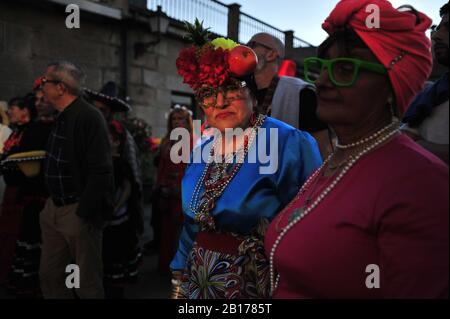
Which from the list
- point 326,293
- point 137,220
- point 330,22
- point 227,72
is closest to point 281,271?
point 326,293

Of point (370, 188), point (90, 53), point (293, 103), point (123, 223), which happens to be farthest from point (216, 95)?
point (90, 53)

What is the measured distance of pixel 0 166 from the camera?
4227 mm

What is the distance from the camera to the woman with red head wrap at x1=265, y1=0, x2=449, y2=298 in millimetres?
917

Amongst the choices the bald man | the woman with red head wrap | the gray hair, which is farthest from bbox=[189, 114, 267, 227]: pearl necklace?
the gray hair

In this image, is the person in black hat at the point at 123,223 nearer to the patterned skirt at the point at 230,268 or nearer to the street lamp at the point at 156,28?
the patterned skirt at the point at 230,268

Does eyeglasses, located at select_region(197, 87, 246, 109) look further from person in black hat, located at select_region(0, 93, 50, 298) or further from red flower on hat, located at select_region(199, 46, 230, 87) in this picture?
person in black hat, located at select_region(0, 93, 50, 298)

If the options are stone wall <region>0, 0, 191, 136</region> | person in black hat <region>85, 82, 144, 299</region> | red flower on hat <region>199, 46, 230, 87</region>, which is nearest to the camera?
red flower on hat <region>199, 46, 230, 87</region>

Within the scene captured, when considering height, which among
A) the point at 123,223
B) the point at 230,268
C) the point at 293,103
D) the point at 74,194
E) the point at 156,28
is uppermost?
the point at 156,28

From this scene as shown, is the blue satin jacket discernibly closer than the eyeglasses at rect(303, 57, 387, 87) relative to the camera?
No

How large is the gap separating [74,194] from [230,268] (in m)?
1.97

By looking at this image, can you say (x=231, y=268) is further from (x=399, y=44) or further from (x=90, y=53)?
(x=90, y=53)

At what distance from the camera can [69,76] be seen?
137 inches

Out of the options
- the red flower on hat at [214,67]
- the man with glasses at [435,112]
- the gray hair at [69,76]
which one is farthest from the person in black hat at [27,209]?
the man with glasses at [435,112]

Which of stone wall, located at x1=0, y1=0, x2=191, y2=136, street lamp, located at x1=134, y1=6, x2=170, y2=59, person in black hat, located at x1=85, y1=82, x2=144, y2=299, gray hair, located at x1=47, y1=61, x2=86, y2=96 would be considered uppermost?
street lamp, located at x1=134, y1=6, x2=170, y2=59
